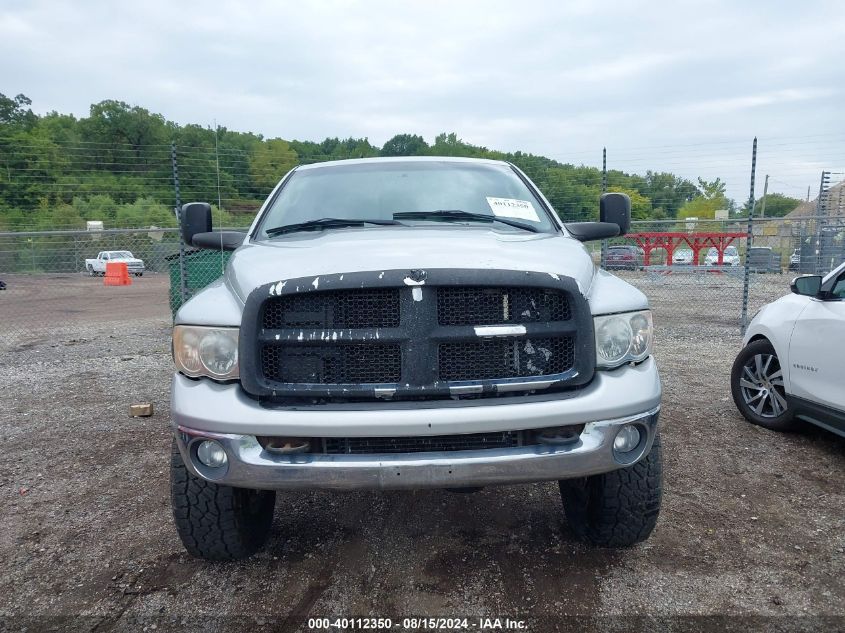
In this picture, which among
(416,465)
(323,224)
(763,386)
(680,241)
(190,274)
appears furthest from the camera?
(680,241)

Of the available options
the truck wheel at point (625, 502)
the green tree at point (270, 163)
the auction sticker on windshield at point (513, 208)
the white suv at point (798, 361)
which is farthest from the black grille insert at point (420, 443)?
the green tree at point (270, 163)

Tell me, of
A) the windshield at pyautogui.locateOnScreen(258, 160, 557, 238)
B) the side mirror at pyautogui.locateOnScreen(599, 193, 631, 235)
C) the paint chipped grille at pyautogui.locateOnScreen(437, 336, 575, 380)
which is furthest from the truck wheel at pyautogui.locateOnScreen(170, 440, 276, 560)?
the side mirror at pyautogui.locateOnScreen(599, 193, 631, 235)

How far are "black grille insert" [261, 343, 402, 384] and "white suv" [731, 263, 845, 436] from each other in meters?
3.06

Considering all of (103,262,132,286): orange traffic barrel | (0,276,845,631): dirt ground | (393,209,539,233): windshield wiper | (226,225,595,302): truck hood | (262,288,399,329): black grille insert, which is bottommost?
(103,262,132,286): orange traffic barrel

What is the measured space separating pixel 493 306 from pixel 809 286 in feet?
9.72

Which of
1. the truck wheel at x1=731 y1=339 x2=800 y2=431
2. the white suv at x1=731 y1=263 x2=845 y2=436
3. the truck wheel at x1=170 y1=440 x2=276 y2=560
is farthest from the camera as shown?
the truck wheel at x1=731 y1=339 x2=800 y2=431

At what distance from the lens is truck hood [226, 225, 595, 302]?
2.39 m

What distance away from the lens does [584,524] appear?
2928 millimetres

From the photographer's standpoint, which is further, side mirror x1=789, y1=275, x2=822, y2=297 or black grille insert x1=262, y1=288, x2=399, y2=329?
side mirror x1=789, y1=275, x2=822, y2=297

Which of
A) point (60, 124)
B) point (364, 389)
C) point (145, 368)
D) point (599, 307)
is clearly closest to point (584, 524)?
point (599, 307)

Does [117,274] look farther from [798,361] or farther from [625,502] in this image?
[625,502]

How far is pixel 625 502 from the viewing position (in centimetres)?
271

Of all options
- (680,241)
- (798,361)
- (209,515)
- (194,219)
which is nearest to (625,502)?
(209,515)

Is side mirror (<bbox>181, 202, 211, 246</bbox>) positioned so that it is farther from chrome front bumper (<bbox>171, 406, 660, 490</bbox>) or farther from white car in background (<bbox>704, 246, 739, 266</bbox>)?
white car in background (<bbox>704, 246, 739, 266</bbox>)
